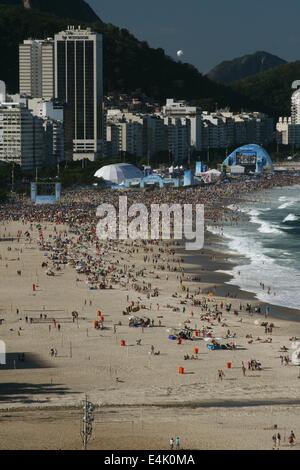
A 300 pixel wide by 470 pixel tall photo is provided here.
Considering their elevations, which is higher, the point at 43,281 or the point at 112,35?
the point at 112,35

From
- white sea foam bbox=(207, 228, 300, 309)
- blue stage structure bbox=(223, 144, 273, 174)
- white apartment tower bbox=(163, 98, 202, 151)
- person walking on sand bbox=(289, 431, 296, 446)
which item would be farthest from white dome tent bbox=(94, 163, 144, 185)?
person walking on sand bbox=(289, 431, 296, 446)

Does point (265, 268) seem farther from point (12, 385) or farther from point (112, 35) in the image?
point (112, 35)

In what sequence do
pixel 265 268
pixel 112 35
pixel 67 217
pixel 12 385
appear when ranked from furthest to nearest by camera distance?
1. pixel 112 35
2. pixel 67 217
3. pixel 265 268
4. pixel 12 385

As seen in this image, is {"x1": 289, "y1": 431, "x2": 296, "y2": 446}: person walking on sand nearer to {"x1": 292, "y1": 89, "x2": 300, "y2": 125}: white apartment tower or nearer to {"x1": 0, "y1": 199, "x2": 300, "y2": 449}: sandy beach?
{"x1": 0, "y1": 199, "x2": 300, "y2": 449}: sandy beach

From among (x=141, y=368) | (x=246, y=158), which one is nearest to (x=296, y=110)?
Answer: (x=246, y=158)

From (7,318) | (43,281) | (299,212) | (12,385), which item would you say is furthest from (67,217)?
(12,385)

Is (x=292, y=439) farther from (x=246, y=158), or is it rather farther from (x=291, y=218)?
(x=246, y=158)
